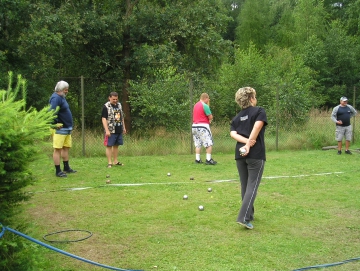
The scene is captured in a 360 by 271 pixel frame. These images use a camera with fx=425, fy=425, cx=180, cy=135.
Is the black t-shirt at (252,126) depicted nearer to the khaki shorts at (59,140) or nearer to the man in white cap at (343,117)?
the khaki shorts at (59,140)

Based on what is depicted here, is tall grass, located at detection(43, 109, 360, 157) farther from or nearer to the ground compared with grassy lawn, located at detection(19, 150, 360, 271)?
farther from the ground

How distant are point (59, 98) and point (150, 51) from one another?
347 inches

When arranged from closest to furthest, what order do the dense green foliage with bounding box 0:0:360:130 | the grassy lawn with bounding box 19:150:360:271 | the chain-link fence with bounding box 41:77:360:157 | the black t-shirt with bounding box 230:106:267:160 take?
the grassy lawn with bounding box 19:150:360:271 < the black t-shirt with bounding box 230:106:267:160 < the chain-link fence with bounding box 41:77:360:157 < the dense green foliage with bounding box 0:0:360:130

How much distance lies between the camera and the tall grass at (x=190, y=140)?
1169 centimetres

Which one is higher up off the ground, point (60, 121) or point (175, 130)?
point (60, 121)

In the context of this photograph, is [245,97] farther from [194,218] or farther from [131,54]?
[131,54]

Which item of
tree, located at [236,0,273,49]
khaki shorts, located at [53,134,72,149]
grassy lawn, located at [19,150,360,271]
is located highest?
tree, located at [236,0,273,49]

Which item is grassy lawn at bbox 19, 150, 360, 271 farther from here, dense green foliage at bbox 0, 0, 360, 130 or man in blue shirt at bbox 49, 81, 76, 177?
dense green foliage at bbox 0, 0, 360, 130

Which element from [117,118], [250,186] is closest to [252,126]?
[250,186]

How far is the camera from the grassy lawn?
163 inches

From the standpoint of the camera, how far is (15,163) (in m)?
3.03

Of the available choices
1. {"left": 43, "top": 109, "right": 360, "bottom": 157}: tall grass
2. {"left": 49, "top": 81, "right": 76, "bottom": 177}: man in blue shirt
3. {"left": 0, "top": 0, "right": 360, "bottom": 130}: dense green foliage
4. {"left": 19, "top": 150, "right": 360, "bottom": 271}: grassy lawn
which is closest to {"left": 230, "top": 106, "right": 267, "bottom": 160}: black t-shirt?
{"left": 19, "top": 150, "right": 360, "bottom": 271}: grassy lawn

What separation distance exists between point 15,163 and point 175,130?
9.68 metres

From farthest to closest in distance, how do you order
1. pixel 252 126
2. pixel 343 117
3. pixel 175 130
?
pixel 175 130
pixel 343 117
pixel 252 126
